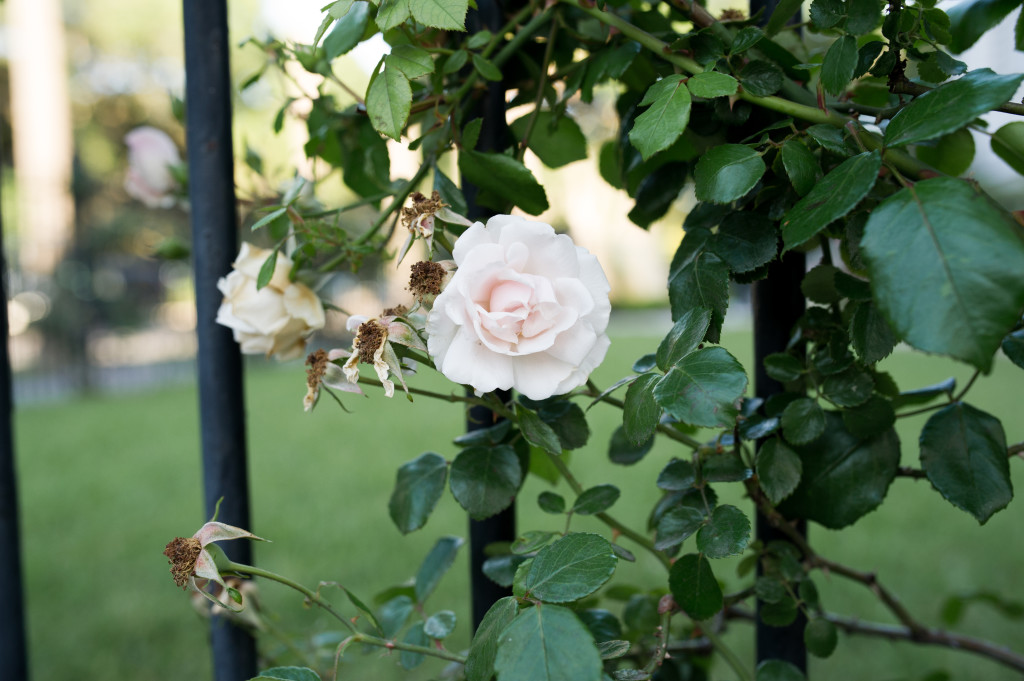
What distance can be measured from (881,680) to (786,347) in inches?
41.3

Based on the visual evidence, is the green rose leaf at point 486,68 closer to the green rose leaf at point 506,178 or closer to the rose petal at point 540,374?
the green rose leaf at point 506,178

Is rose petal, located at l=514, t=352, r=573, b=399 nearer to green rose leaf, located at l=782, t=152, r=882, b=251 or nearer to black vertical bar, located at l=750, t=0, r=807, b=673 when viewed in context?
green rose leaf, located at l=782, t=152, r=882, b=251

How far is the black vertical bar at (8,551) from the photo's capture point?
2.09ft

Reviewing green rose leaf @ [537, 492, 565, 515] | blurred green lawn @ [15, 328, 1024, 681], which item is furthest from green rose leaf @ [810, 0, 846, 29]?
blurred green lawn @ [15, 328, 1024, 681]

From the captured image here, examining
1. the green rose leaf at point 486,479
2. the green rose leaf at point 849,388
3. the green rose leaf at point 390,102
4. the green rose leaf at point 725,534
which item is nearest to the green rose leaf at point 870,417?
the green rose leaf at point 849,388

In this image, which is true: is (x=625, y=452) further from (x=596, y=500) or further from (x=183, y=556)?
(x=183, y=556)

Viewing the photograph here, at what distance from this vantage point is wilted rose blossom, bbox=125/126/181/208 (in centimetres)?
64

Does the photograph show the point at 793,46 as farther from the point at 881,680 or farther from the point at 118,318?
the point at 118,318

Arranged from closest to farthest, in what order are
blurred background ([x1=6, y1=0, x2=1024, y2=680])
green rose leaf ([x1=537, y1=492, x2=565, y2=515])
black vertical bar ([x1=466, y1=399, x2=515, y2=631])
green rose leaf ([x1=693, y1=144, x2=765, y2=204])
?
green rose leaf ([x1=693, y1=144, x2=765, y2=204]), green rose leaf ([x1=537, y1=492, x2=565, y2=515]), black vertical bar ([x1=466, y1=399, x2=515, y2=631]), blurred background ([x1=6, y1=0, x2=1024, y2=680])

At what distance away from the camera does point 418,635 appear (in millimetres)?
543

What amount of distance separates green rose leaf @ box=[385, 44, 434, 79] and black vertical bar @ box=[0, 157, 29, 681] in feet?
1.46

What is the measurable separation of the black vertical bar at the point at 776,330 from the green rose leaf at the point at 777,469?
10 centimetres

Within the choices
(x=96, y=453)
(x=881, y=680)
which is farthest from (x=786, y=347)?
(x=96, y=453)

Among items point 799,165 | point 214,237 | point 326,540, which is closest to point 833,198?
point 799,165
